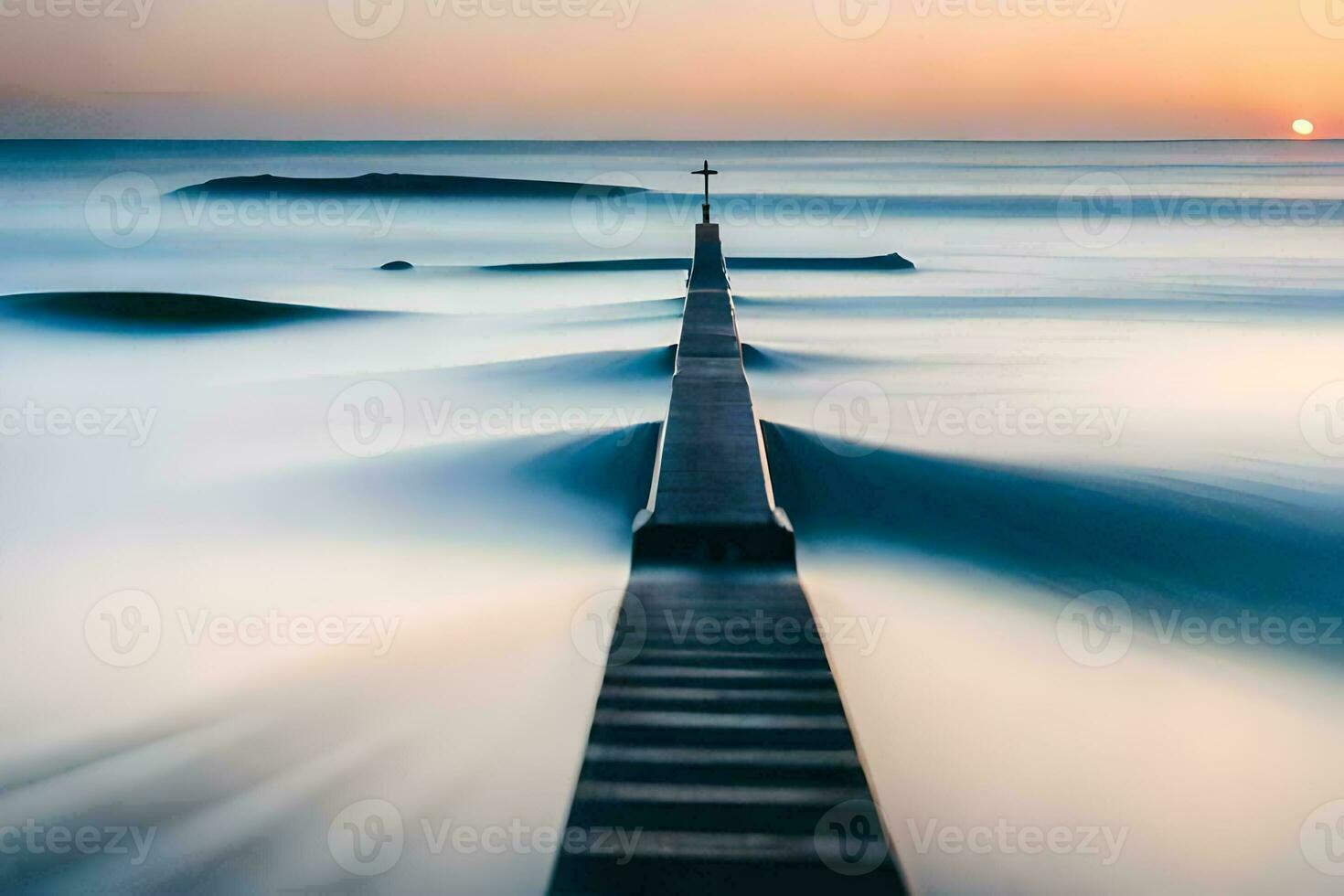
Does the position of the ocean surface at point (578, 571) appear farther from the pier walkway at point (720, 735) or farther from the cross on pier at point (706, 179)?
the cross on pier at point (706, 179)

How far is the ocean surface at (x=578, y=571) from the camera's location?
4785 millimetres

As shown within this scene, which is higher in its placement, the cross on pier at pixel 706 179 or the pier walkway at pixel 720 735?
the cross on pier at pixel 706 179

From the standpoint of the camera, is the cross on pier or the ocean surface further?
the cross on pier

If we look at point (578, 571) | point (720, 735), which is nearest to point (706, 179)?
point (578, 571)

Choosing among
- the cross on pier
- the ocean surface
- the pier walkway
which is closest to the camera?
the pier walkway

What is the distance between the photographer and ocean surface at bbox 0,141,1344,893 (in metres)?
4.79

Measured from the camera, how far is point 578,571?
8289 mm

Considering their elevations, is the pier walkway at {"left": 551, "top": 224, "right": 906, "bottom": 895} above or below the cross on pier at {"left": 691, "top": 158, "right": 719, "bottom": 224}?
below

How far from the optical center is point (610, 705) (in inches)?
148

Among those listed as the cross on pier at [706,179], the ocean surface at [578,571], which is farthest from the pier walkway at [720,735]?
A: the cross on pier at [706,179]

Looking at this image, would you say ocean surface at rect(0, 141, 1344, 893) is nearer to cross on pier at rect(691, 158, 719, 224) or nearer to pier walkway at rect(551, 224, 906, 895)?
pier walkway at rect(551, 224, 906, 895)

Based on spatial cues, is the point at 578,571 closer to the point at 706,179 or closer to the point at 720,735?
the point at 720,735

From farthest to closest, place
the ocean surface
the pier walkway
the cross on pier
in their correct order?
the cross on pier
the ocean surface
the pier walkway

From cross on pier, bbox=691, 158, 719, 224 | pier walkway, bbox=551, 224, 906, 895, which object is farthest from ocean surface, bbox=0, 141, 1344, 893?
cross on pier, bbox=691, 158, 719, 224
